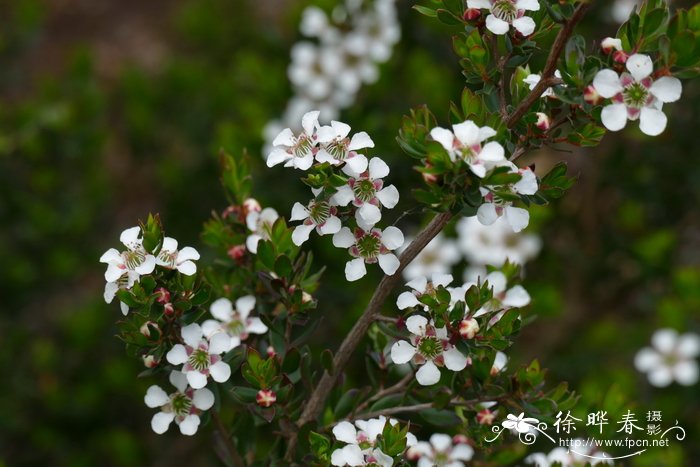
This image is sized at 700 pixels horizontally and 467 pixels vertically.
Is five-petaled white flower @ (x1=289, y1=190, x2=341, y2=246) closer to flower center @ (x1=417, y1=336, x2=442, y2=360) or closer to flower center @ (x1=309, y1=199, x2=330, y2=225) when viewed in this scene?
flower center @ (x1=309, y1=199, x2=330, y2=225)

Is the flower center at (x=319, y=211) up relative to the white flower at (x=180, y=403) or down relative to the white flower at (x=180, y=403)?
up

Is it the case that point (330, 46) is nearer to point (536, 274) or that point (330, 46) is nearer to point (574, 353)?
point (536, 274)

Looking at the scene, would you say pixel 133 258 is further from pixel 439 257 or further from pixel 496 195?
pixel 439 257

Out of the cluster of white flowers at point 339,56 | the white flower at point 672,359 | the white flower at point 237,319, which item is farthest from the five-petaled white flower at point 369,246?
the white flower at point 672,359

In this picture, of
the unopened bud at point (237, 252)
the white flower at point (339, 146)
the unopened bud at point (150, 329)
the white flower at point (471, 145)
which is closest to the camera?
the white flower at point (471, 145)

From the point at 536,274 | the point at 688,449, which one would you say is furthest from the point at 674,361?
the point at 536,274

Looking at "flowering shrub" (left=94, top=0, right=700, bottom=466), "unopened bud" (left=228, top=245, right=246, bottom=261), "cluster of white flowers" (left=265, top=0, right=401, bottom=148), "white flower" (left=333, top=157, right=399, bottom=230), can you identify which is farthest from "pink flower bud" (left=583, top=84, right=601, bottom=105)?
"cluster of white flowers" (left=265, top=0, right=401, bottom=148)

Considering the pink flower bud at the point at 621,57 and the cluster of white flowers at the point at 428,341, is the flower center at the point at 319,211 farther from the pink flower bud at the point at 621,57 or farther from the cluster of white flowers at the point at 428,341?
the pink flower bud at the point at 621,57

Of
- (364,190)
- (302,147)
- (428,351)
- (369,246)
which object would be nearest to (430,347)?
(428,351)
